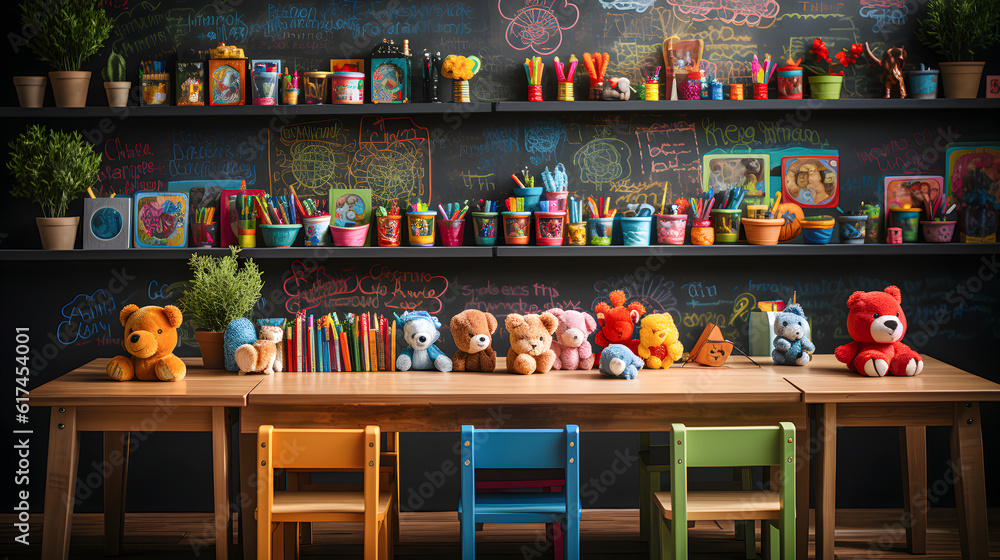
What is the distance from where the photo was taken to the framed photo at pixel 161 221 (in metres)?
3.20

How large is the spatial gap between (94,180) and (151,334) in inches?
37.4

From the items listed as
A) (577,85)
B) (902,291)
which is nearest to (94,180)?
(577,85)

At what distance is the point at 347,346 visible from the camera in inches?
111

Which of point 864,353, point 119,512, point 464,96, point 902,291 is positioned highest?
point 464,96

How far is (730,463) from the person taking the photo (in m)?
2.13

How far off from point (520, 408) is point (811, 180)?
65.3 inches

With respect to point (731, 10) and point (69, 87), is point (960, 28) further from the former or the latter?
point (69, 87)

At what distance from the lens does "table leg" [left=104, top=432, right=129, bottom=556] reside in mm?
2871

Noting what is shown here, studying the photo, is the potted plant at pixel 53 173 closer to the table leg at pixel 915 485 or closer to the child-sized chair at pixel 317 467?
the child-sized chair at pixel 317 467

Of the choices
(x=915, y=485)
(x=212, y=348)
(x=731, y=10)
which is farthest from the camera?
(x=731, y=10)

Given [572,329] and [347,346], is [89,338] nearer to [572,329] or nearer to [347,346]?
[347,346]

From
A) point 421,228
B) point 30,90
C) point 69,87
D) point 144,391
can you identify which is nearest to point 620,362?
point 421,228

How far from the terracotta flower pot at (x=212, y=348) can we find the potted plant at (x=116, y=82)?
103cm

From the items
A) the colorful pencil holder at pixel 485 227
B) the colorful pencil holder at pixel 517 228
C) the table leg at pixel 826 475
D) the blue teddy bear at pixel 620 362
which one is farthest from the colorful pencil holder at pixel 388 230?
the table leg at pixel 826 475
